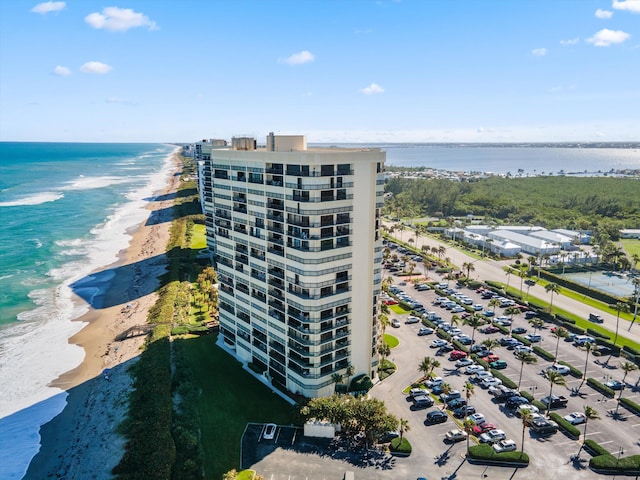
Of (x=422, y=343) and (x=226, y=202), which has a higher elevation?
(x=226, y=202)

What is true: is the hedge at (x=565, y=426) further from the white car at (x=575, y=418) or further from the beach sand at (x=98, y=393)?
the beach sand at (x=98, y=393)

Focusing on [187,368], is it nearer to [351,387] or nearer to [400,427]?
[351,387]

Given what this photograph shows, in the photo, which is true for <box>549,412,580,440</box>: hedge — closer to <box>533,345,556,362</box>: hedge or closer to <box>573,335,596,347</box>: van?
<box>533,345,556,362</box>: hedge

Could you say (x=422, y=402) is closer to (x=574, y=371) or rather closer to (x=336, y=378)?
(x=336, y=378)

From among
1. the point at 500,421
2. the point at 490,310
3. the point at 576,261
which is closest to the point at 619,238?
the point at 576,261

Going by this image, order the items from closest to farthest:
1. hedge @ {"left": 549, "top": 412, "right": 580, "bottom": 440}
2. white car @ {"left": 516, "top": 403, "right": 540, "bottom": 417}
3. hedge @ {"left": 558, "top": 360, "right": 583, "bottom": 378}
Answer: hedge @ {"left": 549, "top": 412, "right": 580, "bottom": 440} → white car @ {"left": 516, "top": 403, "right": 540, "bottom": 417} → hedge @ {"left": 558, "top": 360, "right": 583, "bottom": 378}

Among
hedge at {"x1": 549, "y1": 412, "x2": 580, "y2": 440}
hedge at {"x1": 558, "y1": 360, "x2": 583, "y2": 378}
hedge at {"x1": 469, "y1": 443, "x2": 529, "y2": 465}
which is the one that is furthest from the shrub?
hedge at {"x1": 558, "y1": 360, "x2": 583, "y2": 378}
